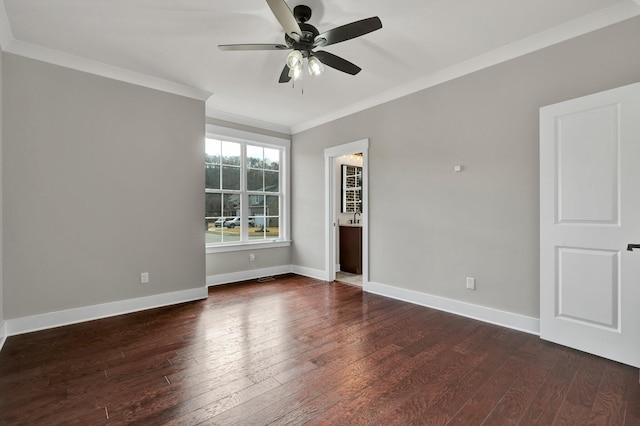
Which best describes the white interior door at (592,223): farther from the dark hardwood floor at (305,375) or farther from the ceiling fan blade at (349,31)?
the ceiling fan blade at (349,31)

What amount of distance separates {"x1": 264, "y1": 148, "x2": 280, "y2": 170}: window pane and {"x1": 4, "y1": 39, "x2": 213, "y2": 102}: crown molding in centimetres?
162

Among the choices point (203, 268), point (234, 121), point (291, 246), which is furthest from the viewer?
point (291, 246)

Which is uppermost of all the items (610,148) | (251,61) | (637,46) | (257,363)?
(251,61)

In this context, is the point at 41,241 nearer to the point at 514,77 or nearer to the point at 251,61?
the point at 251,61

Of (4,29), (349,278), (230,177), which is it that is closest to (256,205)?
(230,177)

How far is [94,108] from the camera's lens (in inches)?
131

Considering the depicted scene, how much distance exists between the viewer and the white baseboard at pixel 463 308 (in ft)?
9.55

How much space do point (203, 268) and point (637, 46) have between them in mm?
4869

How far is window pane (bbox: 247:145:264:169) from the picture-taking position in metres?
5.29

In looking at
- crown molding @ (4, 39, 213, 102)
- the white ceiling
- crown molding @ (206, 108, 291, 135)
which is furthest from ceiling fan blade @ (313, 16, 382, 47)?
crown molding @ (206, 108, 291, 135)

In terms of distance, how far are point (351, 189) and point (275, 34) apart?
3699mm

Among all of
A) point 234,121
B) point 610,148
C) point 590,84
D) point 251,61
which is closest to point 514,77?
point 590,84

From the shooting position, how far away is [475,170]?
10.8ft

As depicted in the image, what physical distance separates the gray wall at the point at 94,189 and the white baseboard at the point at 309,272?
191cm
